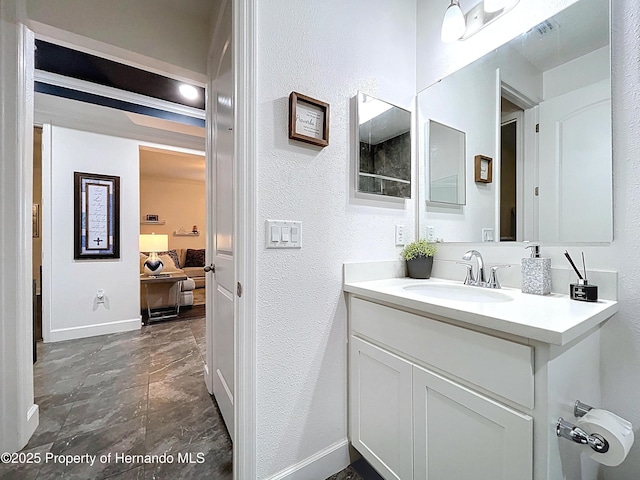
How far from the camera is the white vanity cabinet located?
0.71m

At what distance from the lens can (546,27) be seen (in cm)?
117

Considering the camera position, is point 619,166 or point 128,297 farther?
point 128,297

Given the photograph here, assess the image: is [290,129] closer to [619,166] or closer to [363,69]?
[363,69]

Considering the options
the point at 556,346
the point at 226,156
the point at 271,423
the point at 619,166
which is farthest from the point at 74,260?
the point at 619,166

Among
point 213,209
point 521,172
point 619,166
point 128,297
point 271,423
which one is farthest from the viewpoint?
point 128,297

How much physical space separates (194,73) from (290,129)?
4.50ft

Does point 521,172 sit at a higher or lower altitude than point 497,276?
higher

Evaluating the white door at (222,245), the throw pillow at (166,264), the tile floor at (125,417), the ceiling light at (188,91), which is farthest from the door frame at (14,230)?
the throw pillow at (166,264)

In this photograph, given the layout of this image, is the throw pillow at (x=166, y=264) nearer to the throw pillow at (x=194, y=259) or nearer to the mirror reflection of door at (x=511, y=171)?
the throw pillow at (x=194, y=259)

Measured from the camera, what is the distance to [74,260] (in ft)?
9.59

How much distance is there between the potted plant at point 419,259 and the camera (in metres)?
1.52

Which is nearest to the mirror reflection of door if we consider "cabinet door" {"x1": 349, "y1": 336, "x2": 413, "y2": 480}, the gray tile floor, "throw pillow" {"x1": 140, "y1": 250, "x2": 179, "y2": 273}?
"cabinet door" {"x1": 349, "y1": 336, "x2": 413, "y2": 480}

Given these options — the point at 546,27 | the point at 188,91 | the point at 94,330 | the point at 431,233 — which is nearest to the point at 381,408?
the point at 431,233

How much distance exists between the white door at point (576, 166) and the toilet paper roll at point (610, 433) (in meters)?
0.61
